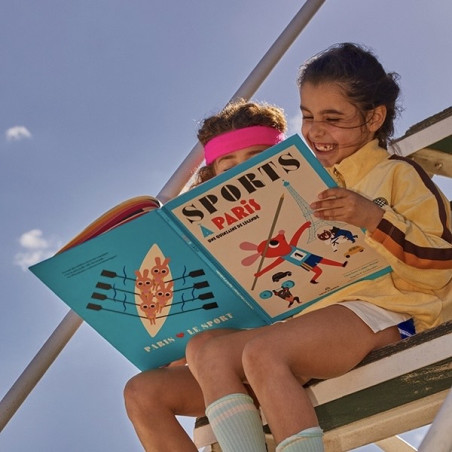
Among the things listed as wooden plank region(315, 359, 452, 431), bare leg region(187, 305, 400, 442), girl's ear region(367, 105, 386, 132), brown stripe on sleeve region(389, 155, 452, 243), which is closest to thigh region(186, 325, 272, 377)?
bare leg region(187, 305, 400, 442)

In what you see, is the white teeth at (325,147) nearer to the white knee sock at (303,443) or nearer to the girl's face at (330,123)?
the girl's face at (330,123)

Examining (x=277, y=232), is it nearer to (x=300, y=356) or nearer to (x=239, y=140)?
(x=300, y=356)

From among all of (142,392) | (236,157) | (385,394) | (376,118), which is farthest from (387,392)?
(236,157)

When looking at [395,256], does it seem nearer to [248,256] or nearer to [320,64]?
[248,256]

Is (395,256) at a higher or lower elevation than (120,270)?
lower

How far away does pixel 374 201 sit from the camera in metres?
1.29

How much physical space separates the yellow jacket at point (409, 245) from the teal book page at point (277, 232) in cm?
3

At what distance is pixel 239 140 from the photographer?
1.65 meters

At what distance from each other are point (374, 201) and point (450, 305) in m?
0.19

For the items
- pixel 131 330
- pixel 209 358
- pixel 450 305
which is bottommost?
pixel 450 305

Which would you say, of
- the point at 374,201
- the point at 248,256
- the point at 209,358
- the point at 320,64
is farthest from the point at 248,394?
the point at 320,64

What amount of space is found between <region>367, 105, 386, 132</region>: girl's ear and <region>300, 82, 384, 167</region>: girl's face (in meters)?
0.03

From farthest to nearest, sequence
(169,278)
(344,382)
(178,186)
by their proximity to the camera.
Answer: (178,186), (169,278), (344,382)

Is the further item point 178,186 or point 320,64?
point 178,186
